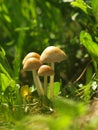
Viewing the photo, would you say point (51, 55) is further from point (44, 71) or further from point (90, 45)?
point (90, 45)

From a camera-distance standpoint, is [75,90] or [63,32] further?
[63,32]

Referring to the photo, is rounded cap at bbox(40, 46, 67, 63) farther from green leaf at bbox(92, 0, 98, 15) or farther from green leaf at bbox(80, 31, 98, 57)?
green leaf at bbox(92, 0, 98, 15)

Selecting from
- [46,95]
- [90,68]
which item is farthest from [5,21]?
[46,95]

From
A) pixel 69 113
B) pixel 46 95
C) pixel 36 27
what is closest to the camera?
pixel 69 113

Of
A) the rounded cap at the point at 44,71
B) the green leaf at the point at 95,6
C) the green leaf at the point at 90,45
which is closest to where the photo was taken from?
the rounded cap at the point at 44,71

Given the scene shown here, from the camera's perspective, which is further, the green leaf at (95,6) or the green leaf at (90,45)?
the green leaf at (95,6)

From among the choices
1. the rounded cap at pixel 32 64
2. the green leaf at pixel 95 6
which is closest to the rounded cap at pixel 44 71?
the rounded cap at pixel 32 64

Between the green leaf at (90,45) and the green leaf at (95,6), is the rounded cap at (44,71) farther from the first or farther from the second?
the green leaf at (95,6)

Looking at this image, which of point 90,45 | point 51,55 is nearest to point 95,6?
point 90,45

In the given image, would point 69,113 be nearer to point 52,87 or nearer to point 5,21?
point 52,87

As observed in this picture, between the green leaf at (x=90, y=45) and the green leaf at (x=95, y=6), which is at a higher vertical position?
the green leaf at (x=95, y=6)

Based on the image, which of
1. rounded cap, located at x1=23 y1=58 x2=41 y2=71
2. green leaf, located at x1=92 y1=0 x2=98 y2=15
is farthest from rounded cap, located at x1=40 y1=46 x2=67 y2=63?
green leaf, located at x1=92 y1=0 x2=98 y2=15
